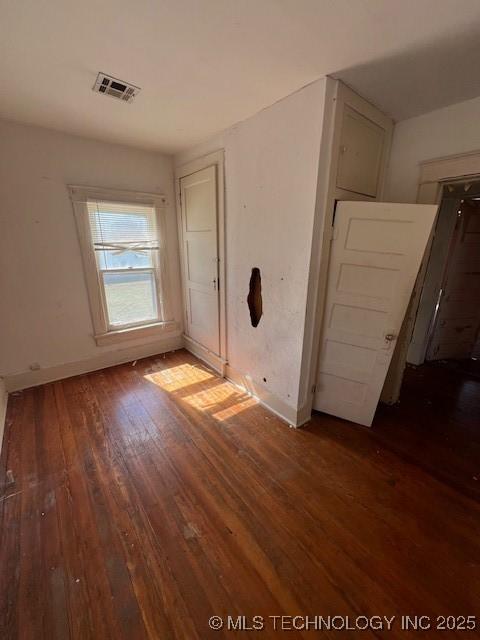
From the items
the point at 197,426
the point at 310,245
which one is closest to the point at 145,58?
the point at 310,245

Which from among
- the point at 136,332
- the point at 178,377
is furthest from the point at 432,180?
the point at 136,332

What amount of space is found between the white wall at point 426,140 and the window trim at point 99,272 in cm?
256

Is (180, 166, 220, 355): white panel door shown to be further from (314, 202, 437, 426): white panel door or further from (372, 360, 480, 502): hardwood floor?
(372, 360, 480, 502): hardwood floor

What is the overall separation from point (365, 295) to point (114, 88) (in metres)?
2.30

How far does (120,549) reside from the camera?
4.47 ft

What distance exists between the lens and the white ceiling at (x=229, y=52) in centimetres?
113

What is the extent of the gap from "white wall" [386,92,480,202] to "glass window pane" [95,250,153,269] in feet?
9.03

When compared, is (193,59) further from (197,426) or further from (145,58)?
(197,426)

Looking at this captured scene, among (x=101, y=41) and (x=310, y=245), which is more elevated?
(x=101, y=41)

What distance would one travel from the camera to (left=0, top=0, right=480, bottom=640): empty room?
119 centimetres

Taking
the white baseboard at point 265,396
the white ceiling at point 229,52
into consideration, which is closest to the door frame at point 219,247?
the white baseboard at point 265,396

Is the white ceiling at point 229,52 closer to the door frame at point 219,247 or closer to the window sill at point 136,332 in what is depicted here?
the door frame at point 219,247

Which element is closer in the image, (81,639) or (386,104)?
(81,639)

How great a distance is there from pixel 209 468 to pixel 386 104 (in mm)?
2946
